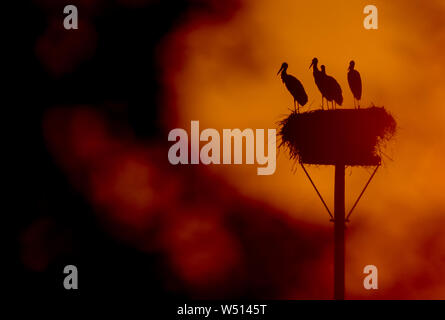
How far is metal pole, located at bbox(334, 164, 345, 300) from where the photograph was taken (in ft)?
13.2

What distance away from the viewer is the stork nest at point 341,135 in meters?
3.85

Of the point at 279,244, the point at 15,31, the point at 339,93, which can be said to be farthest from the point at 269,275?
the point at 15,31

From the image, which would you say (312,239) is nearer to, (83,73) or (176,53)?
(176,53)

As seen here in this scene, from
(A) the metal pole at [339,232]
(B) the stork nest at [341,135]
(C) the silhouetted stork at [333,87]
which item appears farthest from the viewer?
(C) the silhouetted stork at [333,87]

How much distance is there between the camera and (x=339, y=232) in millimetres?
4062

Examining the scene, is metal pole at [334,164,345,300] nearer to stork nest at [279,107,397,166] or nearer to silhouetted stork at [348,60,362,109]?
stork nest at [279,107,397,166]

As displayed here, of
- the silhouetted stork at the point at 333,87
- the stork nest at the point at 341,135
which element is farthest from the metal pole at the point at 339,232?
the silhouetted stork at the point at 333,87

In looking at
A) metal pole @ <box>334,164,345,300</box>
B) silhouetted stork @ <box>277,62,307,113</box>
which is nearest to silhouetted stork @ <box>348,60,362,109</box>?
silhouetted stork @ <box>277,62,307,113</box>

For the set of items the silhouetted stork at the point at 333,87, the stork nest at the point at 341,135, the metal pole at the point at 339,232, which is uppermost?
the silhouetted stork at the point at 333,87

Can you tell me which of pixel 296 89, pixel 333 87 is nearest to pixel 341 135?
pixel 333 87

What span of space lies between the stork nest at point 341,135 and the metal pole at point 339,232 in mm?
119

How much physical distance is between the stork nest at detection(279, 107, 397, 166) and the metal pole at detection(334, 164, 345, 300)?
0.39 feet

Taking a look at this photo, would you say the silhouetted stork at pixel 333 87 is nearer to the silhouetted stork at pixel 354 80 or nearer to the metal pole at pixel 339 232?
the silhouetted stork at pixel 354 80
